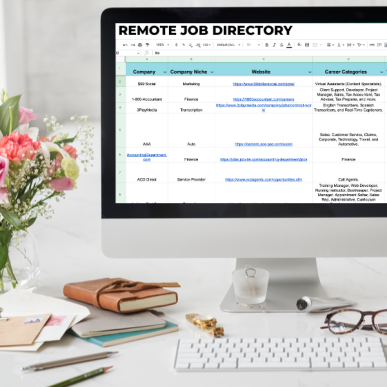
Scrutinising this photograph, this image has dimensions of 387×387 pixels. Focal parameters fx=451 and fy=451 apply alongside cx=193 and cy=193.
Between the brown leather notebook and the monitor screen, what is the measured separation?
0.17m

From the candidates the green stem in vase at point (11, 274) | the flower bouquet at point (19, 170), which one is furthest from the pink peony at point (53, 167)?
the green stem in vase at point (11, 274)

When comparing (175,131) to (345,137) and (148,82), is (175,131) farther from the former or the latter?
(345,137)

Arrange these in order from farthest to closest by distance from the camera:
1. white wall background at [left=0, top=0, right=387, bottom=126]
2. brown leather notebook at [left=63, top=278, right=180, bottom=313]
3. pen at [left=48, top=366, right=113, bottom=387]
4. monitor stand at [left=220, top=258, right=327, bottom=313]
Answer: white wall background at [left=0, top=0, right=387, bottom=126]
monitor stand at [left=220, top=258, right=327, bottom=313]
brown leather notebook at [left=63, top=278, right=180, bottom=313]
pen at [left=48, top=366, right=113, bottom=387]

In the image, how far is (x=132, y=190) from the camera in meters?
0.89

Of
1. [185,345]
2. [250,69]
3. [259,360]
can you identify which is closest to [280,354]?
[259,360]

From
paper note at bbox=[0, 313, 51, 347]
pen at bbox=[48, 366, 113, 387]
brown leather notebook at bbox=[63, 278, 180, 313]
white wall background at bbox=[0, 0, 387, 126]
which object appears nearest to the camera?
pen at bbox=[48, 366, 113, 387]

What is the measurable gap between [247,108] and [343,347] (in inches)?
18.4

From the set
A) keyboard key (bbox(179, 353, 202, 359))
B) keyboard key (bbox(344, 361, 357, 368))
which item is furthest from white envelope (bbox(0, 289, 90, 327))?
keyboard key (bbox(344, 361, 357, 368))

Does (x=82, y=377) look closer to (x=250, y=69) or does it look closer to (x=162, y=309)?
(x=162, y=309)

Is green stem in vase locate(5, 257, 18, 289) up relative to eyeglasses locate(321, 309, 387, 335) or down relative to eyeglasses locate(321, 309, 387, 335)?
up

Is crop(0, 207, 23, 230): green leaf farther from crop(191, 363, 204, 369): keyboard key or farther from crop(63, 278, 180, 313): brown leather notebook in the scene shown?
crop(191, 363, 204, 369): keyboard key

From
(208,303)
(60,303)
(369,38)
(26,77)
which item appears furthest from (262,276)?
(26,77)

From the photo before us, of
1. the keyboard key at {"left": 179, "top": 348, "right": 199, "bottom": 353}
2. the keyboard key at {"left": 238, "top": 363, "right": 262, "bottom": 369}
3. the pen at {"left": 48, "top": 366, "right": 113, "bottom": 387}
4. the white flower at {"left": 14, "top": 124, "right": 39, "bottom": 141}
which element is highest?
the white flower at {"left": 14, "top": 124, "right": 39, "bottom": 141}

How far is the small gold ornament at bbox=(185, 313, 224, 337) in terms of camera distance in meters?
0.74
